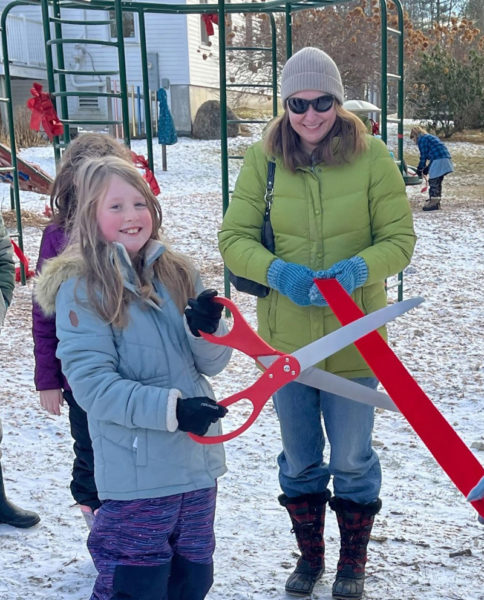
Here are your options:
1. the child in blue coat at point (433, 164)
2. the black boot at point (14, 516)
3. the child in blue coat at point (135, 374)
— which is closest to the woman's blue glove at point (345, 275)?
the child in blue coat at point (135, 374)

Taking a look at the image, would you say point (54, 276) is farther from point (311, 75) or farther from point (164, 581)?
point (311, 75)

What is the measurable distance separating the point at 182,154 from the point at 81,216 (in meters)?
16.5

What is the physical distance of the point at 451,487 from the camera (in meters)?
3.40

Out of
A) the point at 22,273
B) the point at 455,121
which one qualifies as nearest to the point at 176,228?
the point at 22,273

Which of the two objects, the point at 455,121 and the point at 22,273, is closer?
the point at 22,273

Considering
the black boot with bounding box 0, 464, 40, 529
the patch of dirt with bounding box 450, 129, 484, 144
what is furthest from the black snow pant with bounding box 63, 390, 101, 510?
the patch of dirt with bounding box 450, 129, 484, 144

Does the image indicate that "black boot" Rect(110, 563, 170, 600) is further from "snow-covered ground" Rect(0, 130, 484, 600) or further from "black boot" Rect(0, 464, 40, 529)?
"black boot" Rect(0, 464, 40, 529)

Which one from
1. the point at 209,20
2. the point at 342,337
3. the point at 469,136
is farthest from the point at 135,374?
the point at 469,136

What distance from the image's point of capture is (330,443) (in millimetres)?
2467

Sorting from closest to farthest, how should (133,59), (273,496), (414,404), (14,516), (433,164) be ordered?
(414,404) → (14,516) → (273,496) → (433,164) → (133,59)

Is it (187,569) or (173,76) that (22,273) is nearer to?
(187,569)

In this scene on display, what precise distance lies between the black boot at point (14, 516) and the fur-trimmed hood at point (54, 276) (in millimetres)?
1400

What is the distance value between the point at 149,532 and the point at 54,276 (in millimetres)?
716

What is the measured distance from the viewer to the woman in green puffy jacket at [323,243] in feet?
7.86
